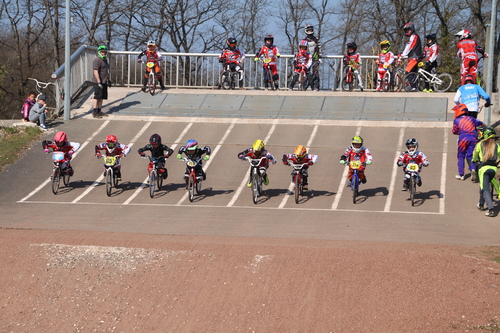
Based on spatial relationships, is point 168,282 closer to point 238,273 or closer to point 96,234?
point 238,273

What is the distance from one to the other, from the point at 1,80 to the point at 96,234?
1369 inches

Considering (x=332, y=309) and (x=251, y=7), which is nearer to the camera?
(x=332, y=309)

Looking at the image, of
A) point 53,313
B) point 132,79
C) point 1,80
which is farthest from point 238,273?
point 1,80

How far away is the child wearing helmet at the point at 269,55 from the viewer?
25797 millimetres

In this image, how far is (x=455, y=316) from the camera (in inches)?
335

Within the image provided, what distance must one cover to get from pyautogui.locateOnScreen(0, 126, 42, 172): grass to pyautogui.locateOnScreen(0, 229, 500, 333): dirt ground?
9502mm

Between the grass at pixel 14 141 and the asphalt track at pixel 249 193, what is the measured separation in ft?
1.15

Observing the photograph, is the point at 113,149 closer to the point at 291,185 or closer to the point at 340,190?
the point at 291,185

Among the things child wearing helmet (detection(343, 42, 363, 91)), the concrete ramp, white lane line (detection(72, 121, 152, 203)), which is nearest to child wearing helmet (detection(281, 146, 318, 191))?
white lane line (detection(72, 121, 152, 203))

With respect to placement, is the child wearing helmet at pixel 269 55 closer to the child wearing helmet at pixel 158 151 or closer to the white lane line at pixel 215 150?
the white lane line at pixel 215 150

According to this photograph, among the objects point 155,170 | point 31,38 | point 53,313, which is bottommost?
point 53,313

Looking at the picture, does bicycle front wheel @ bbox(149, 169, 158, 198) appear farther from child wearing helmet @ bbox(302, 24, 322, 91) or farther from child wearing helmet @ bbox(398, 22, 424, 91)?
child wearing helmet @ bbox(398, 22, 424, 91)

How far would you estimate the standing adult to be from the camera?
23672 millimetres

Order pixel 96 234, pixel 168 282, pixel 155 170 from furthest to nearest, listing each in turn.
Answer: pixel 155 170
pixel 96 234
pixel 168 282
